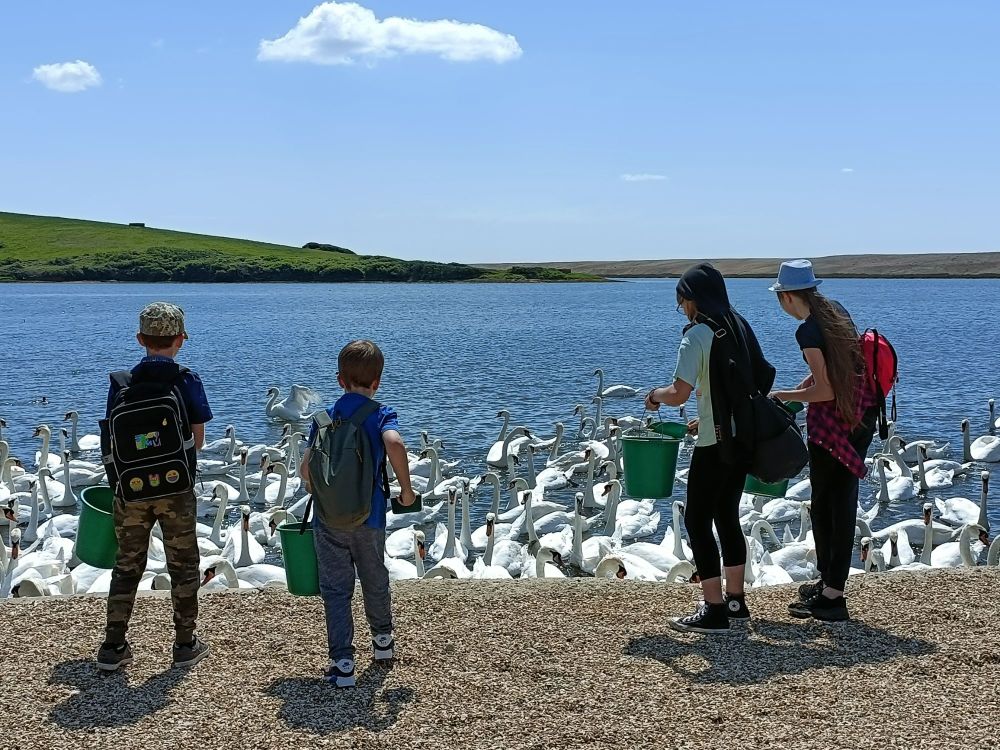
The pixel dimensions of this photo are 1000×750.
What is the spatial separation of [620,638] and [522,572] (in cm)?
555

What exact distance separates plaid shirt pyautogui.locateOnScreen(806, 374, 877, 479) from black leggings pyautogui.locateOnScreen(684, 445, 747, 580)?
0.53 meters

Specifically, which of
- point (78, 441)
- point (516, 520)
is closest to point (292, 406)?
point (78, 441)

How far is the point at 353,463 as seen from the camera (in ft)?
17.1

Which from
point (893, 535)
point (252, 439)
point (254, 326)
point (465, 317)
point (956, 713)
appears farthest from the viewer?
point (465, 317)

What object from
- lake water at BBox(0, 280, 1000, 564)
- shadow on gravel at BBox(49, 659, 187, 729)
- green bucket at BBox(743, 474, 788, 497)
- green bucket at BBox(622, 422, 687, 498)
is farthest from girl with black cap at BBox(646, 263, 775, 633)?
lake water at BBox(0, 280, 1000, 564)

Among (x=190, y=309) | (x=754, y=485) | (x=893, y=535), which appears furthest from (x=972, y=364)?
(x=190, y=309)

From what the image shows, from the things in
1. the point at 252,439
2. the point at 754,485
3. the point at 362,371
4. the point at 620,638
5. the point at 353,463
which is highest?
the point at 362,371

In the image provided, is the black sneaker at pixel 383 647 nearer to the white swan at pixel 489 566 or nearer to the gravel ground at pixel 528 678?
the gravel ground at pixel 528 678

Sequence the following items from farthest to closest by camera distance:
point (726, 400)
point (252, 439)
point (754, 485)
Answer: point (252, 439) → point (754, 485) → point (726, 400)

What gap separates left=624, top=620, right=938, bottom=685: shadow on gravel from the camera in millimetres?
5562

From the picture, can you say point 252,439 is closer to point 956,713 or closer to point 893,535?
point 893,535

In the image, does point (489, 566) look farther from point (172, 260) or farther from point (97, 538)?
point (172, 260)

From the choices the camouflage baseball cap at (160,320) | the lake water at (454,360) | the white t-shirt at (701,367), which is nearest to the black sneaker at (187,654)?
the camouflage baseball cap at (160,320)

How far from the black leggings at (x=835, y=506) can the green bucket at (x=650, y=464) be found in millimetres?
1119
